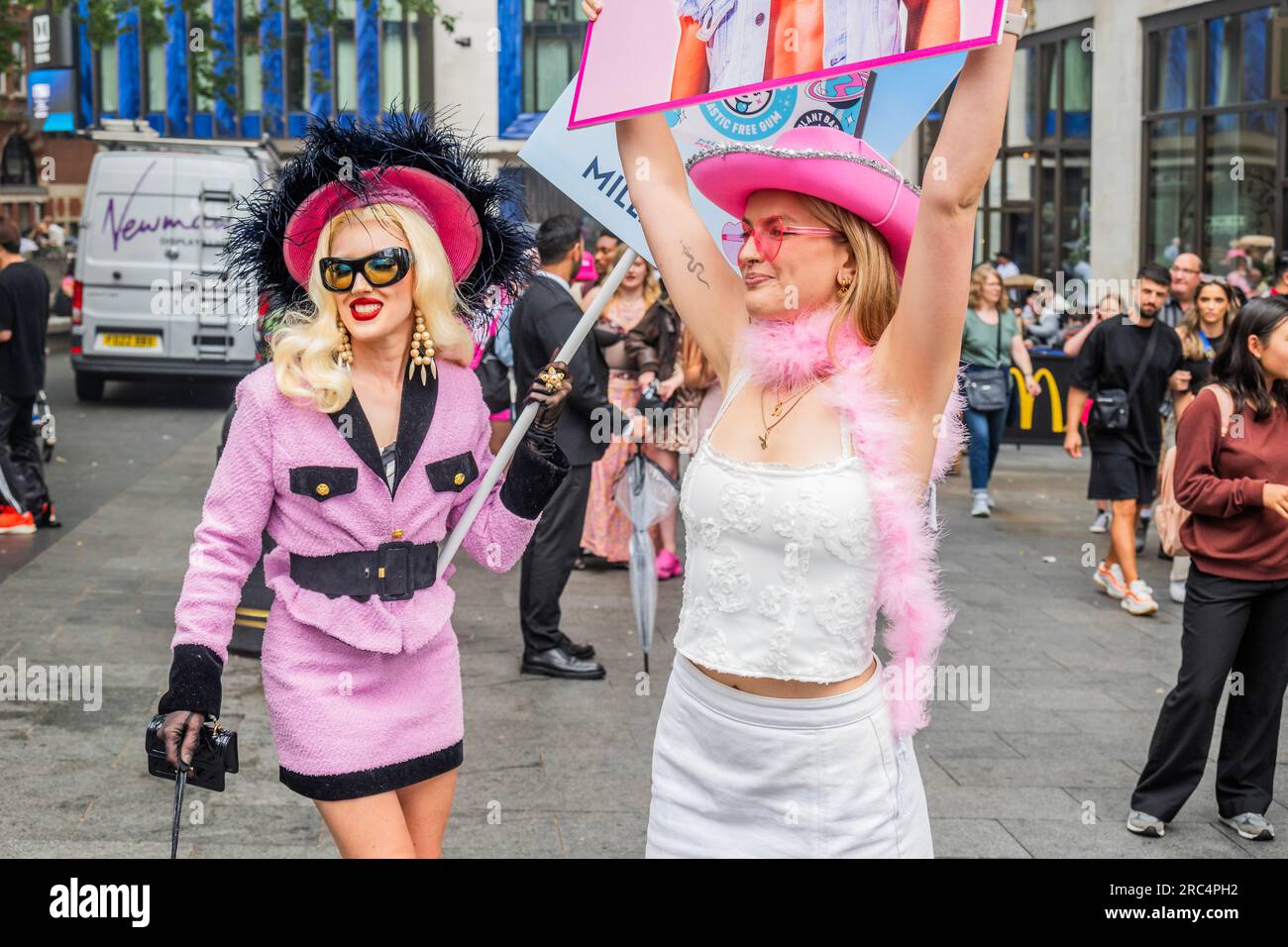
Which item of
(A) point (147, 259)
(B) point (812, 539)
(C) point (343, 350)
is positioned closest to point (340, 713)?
(C) point (343, 350)

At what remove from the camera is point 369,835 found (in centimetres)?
310

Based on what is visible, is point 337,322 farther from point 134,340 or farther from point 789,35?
point 134,340

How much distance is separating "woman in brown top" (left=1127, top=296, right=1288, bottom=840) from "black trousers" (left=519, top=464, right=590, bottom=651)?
2751mm

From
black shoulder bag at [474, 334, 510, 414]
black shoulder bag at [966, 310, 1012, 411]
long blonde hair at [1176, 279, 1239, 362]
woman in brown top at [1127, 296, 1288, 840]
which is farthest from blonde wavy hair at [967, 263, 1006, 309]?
woman in brown top at [1127, 296, 1288, 840]

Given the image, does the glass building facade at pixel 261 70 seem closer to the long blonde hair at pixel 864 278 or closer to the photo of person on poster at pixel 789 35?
the photo of person on poster at pixel 789 35

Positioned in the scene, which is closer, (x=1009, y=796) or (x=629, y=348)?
(x=1009, y=796)

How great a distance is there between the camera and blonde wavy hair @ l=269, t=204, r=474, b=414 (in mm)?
3137

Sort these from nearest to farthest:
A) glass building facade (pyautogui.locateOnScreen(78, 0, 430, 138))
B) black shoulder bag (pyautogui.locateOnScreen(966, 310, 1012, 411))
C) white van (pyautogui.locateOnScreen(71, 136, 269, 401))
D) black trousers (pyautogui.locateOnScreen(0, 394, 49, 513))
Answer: black trousers (pyautogui.locateOnScreen(0, 394, 49, 513)), black shoulder bag (pyautogui.locateOnScreen(966, 310, 1012, 411)), white van (pyautogui.locateOnScreen(71, 136, 269, 401)), glass building facade (pyautogui.locateOnScreen(78, 0, 430, 138))

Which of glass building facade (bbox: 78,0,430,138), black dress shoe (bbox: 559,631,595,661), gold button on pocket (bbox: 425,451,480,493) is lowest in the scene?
black dress shoe (bbox: 559,631,595,661)

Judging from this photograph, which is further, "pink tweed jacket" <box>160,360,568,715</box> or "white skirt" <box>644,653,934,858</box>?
"pink tweed jacket" <box>160,360,568,715</box>

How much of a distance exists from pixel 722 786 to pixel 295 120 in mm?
43151

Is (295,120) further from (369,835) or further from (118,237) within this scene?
(369,835)

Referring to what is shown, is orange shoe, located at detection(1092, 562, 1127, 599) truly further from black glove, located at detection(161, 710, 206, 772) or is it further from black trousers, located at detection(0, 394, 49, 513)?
black glove, located at detection(161, 710, 206, 772)

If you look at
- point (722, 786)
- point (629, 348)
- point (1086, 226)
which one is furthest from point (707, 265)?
point (1086, 226)
